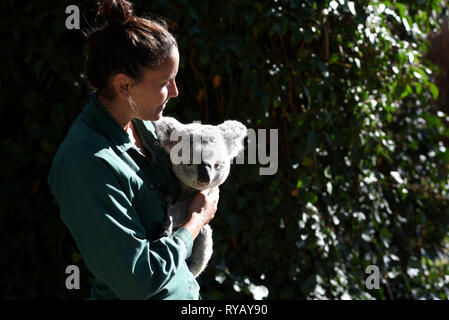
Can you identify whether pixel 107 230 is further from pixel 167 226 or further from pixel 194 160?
pixel 194 160

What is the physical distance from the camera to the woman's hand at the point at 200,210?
5.69 ft

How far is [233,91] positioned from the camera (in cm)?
336

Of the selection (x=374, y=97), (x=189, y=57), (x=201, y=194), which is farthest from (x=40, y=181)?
(x=374, y=97)

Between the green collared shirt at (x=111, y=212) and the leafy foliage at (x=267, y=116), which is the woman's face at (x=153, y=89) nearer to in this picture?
the green collared shirt at (x=111, y=212)

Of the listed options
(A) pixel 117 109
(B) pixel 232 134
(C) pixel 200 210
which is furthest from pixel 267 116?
(A) pixel 117 109

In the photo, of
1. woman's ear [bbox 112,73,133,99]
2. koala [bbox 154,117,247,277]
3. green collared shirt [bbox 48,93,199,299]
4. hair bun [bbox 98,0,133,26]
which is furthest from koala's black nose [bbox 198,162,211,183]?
hair bun [bbox 98,0,133,26]

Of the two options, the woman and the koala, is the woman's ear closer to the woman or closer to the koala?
the woman

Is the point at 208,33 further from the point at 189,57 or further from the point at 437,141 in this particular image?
the point at 437,141

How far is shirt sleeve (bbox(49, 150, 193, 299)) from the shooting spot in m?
1.44

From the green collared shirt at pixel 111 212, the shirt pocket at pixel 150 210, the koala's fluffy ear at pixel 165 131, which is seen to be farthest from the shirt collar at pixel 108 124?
the koala's fluffy ear at pixel 165 131

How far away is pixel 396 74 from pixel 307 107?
0.62 metres

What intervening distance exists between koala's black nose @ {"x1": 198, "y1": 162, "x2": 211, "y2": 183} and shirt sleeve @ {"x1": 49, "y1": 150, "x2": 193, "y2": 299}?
43 centimetres

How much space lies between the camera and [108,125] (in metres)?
1.65
